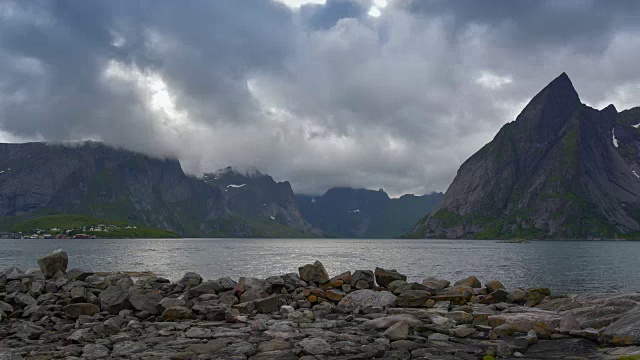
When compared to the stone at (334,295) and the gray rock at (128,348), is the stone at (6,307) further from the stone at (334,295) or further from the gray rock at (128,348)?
the stone at (334,295)

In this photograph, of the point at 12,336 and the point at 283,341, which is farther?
the point at 12,336

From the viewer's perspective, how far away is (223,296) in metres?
29.4

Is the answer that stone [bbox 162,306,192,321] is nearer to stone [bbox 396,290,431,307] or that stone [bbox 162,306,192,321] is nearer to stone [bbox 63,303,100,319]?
stone [bbox 63,303,100,319]

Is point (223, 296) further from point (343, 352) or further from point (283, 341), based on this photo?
point (343, 352)

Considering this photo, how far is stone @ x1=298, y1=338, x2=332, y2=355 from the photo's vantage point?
17255 millimetres

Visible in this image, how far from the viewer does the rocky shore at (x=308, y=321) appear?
682 inches

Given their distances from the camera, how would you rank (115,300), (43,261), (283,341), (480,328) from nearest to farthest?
(283,341), (480,328), (115,300), (43,261)

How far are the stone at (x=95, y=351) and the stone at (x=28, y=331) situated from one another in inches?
202

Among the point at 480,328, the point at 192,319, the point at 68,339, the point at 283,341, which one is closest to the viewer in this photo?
the point at 283,341

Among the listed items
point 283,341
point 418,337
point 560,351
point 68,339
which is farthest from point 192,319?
point 560,351

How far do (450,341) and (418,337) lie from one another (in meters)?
1.34

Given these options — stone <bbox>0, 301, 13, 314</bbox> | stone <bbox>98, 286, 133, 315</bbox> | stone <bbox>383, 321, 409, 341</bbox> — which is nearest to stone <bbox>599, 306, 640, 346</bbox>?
stone <bbox>383, 321, 409, 341</bbox>

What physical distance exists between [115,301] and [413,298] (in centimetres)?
1855

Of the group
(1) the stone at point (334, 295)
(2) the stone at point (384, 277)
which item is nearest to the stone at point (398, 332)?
(1) the stone at point (334, 295)
